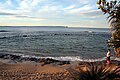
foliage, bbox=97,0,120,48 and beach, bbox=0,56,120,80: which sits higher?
foliage, bbox=97,0,120,48

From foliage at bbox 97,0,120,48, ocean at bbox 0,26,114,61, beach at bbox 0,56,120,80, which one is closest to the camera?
foliage at bbox 97,0,120,48

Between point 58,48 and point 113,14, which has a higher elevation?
point 113,14

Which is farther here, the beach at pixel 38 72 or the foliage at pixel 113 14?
the beach at pixel 38 72

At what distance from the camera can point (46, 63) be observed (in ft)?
64.4

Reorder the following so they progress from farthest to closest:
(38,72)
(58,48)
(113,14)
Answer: (58,48), (38,72), (113,14)

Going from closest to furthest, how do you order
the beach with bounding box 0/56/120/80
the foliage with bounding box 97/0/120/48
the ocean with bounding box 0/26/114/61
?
the foliage with bounding box 97/0/120/48
the beach with bounding box 0/56/120/80
the ocean with bounding box 0/26/114/61

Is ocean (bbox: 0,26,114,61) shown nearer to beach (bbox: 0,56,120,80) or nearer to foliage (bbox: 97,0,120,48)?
beach (bbox: 0,56,120,80)

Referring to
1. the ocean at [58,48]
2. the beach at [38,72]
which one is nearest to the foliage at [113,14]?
the beach at [38,72]

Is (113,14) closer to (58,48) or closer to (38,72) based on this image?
(38,72)

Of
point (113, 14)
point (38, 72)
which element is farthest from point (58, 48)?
point (113, 14)

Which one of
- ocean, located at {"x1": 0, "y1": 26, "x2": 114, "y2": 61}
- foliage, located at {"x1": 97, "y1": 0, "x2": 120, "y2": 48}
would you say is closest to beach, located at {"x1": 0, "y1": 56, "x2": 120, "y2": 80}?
foliage, located at {"x1": 97, "y1": 0, "x2": 120, "y2": 48}

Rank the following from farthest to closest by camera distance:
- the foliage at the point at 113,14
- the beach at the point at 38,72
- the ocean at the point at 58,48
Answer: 1. the ocean at the point at 58,48
2. the beach at the point at 38,72
3. the foliage at the point at 113,14

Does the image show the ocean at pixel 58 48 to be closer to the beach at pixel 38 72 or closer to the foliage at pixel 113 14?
the beach at pixel 38 72

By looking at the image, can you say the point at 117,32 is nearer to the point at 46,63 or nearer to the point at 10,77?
the point at 10,77
